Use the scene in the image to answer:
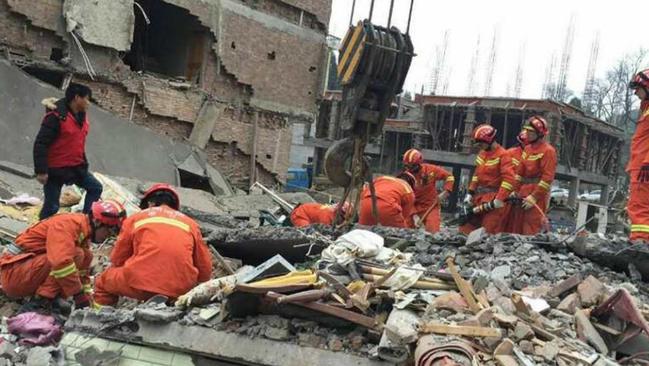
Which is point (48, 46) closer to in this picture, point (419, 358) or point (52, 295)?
point (52, 295)

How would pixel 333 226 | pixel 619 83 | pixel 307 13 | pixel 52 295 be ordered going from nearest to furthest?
pixel 52 295, pixel 333 226, pixel 307 13, pixel 619 83

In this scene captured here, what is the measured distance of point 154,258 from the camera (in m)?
3.94

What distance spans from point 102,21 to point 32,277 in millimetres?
8315

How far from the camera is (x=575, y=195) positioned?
79.6 ft

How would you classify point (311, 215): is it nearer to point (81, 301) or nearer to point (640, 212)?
point (81, 301)

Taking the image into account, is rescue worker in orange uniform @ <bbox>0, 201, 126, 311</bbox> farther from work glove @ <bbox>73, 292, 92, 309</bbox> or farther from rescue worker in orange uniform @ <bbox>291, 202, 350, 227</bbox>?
rescue worker in orange uniform @ <bbox>291, 202, 350, 227</bbox>

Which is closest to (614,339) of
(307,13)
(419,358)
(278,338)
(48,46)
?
(419,358)

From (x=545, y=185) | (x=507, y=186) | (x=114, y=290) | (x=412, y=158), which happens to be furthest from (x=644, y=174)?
(x=114, y=290)

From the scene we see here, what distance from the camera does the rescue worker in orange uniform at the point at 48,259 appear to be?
4258 mm

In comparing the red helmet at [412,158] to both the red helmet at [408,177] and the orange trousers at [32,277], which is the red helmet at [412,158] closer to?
the red helmet at [408,177]

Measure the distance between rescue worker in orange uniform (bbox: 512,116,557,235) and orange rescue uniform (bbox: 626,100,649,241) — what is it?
1535mm

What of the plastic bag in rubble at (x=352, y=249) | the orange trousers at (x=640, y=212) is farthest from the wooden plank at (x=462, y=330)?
the orange trousers at (x=640, y=212)

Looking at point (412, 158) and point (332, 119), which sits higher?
point (332, 119)

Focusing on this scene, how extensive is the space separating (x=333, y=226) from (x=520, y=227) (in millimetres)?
2624
